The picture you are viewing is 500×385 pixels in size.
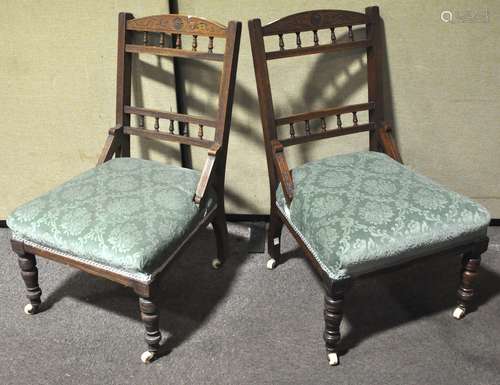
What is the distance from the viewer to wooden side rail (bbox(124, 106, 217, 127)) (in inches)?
64.7

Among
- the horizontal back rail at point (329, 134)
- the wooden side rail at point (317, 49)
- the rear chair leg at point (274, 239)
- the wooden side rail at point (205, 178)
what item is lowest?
the rear chair leg at point (274, 239)

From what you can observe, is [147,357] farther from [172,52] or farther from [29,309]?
[172,52]

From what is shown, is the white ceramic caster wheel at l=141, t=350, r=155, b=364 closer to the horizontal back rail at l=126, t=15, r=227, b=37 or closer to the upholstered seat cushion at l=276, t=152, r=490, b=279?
the upholstered seat cushion at l=276, t=152, r=490, b=279

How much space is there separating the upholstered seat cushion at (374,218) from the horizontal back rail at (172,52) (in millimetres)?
474

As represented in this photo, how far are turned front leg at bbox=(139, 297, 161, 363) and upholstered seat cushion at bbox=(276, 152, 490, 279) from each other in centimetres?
50

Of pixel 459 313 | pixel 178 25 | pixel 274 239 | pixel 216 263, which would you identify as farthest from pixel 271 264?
pixel 178 25

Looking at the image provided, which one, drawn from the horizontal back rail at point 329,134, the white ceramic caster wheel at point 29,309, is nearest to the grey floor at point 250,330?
the white ceramic caster wheel at point 29,309

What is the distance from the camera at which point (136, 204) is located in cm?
150

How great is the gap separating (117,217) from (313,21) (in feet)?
2.85

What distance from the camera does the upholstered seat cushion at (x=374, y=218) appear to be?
4.44 feet

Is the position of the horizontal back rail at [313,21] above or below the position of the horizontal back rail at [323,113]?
above

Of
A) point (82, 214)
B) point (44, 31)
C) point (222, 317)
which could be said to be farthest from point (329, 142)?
point (44, 31)

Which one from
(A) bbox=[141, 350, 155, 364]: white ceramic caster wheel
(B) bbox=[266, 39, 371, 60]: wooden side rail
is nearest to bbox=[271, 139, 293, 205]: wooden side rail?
(B) bbox=[266, 39, 371, 60]: wooden side rail

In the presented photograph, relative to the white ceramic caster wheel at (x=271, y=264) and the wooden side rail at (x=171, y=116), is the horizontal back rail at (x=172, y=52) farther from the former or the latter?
the white ceramic caster wheel at (x=271, y=264)
